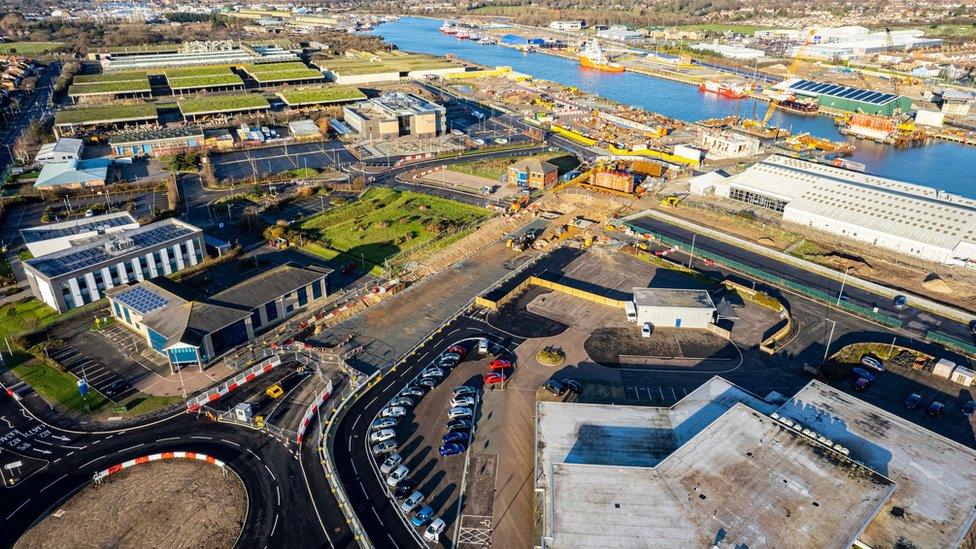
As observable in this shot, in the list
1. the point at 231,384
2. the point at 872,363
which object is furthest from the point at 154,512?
the point at 872,363

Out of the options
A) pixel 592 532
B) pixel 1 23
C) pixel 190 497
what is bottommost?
pixel 190 497

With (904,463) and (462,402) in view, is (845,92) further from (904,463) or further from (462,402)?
(462,402)

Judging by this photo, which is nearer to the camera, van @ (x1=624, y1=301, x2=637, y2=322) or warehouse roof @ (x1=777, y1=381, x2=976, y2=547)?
warehouse roof @ (x1=777, y1=381, x2=976, y2=547)

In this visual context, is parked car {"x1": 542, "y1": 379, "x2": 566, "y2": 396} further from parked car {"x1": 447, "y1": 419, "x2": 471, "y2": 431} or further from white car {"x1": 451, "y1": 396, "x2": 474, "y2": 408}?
parked car {"x1": 447, "y1": 419, "x2": 471, "y2": 431}

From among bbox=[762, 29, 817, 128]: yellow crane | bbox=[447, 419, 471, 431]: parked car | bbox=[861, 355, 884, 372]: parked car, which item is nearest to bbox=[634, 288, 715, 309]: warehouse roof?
bbox=[861, 355, 884, 372]: parked car

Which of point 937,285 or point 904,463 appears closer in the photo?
point 904,463

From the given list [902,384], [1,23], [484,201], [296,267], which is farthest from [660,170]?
[1,23]

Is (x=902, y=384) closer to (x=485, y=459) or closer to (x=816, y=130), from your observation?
(x=485, y=459)
